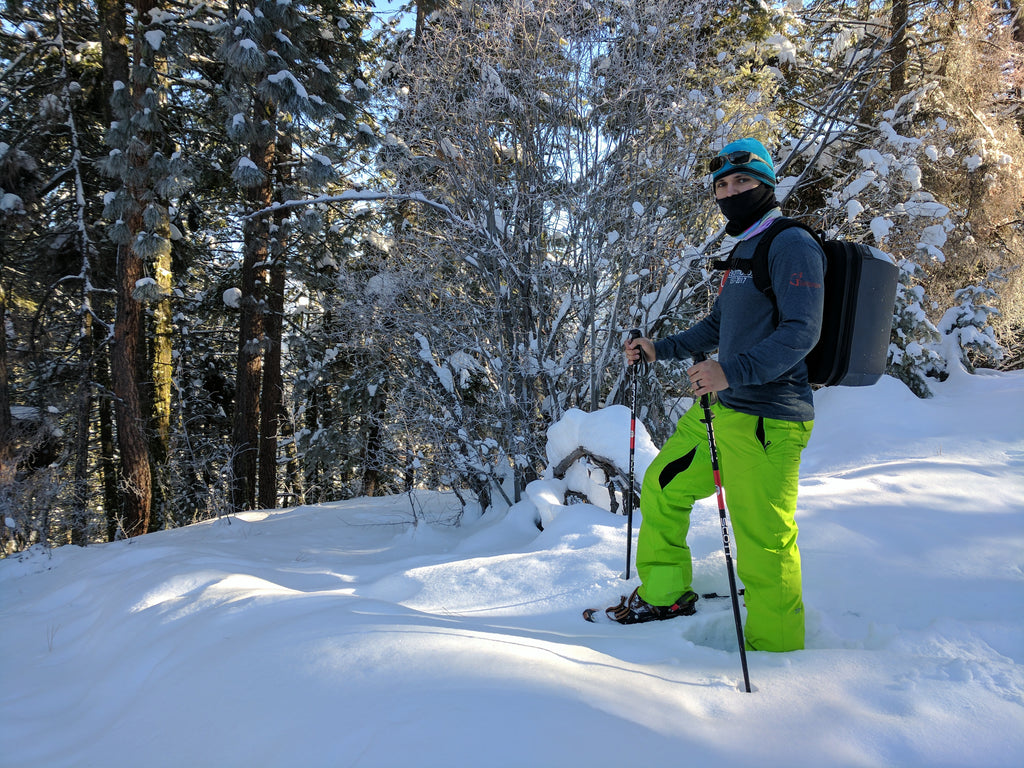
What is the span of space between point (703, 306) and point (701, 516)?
3.65m

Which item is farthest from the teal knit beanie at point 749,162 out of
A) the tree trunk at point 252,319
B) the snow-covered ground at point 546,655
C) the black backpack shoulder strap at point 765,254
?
the tree trunk at point 252,319

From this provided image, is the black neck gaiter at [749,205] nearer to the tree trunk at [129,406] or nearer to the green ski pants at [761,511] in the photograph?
the green ski pants at [761,511]

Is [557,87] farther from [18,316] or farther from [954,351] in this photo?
[18,316]

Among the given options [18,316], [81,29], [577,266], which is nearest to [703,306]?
[577,266]

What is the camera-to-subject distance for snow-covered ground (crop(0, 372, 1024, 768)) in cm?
164

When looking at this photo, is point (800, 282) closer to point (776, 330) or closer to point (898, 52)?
point (776, 330)

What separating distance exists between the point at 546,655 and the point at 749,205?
2.04 metres

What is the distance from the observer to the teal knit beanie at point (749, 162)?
258 cm

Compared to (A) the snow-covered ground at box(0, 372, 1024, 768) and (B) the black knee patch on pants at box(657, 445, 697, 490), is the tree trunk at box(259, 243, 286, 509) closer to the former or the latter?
(A) the snow-covered ground at box(0, 372, 1024, 768)

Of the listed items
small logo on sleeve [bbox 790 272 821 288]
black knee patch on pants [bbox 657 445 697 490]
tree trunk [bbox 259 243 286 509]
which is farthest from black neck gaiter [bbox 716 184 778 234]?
tree trunk [bbox 259 243 286 509]

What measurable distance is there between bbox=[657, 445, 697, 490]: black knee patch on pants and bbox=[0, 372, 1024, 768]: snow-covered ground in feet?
2.13

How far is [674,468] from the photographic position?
2.84 m

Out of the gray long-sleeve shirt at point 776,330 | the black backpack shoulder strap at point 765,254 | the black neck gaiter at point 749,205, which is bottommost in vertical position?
the gray long-sleeve shirt at point 776,330

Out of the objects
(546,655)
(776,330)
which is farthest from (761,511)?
(546,655)
